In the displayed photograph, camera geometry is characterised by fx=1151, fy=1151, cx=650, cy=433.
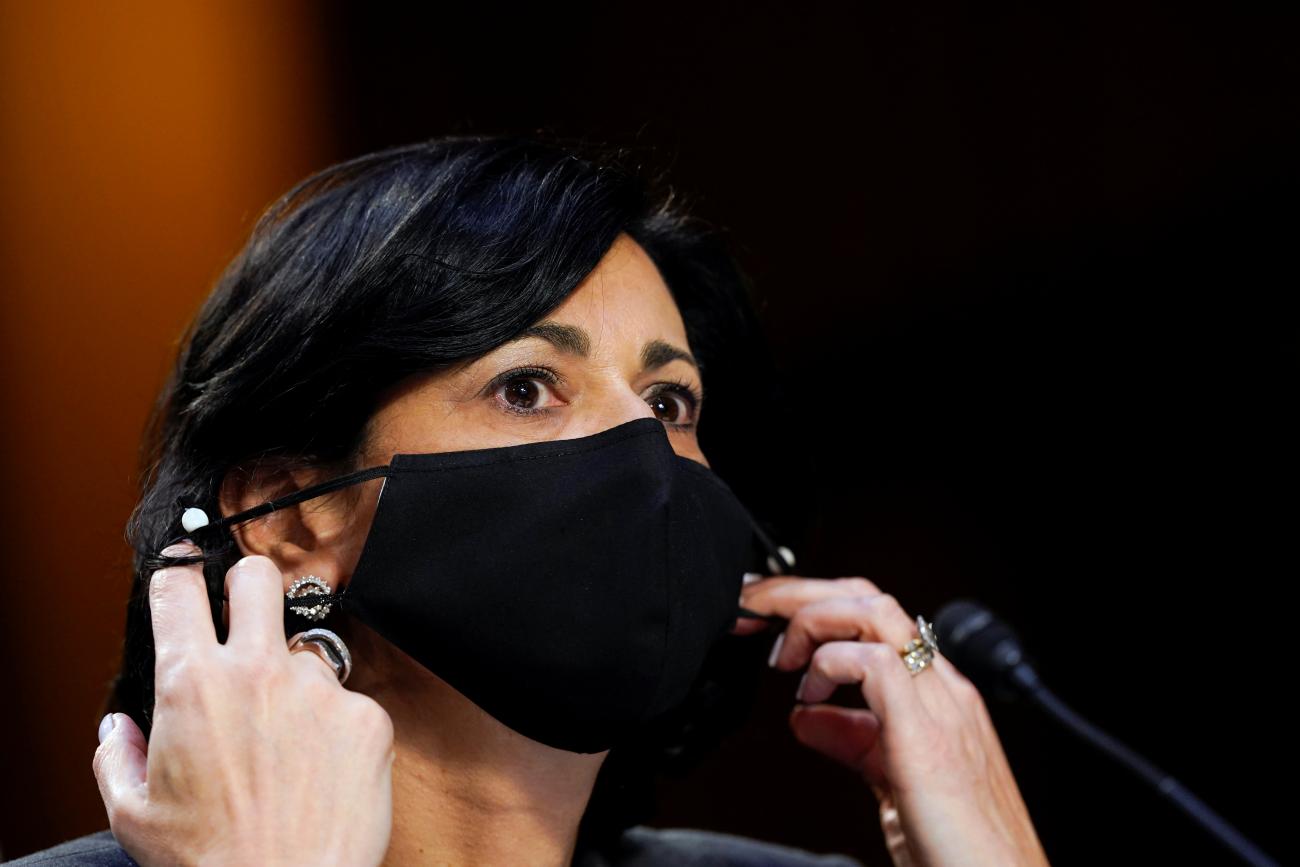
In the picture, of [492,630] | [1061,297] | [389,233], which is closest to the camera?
[492,630]

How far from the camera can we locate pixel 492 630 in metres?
1.26

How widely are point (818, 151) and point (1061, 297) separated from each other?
2.07 feet

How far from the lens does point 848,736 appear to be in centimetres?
179

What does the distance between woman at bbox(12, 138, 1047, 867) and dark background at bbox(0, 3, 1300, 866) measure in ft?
2.24

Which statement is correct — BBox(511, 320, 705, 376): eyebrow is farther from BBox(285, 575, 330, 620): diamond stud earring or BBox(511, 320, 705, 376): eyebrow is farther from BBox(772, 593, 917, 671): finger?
BBox(772, 593, 917, 671): finger

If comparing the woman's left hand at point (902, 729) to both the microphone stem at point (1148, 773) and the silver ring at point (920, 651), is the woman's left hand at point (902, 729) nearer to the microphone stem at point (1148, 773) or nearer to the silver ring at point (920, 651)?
the silver ring at point (920, 651)

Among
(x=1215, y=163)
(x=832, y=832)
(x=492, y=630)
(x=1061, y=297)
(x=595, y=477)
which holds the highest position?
(x=1215, y=163)

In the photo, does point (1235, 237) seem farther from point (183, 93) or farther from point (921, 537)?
point (183, 93)

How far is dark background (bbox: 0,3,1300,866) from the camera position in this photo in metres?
2.37

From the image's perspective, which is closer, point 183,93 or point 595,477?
point 595,477

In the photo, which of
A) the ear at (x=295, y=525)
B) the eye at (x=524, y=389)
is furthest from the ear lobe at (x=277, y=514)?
the eye at (x=524, y=389)

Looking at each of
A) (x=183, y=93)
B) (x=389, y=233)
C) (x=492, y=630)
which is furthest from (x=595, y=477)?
(x=183, y=93)

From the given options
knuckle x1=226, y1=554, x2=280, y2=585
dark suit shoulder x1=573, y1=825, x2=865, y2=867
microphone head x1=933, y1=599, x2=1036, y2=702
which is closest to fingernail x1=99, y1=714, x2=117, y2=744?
knuckle x1=226, y1=554, x2=280, y2=585

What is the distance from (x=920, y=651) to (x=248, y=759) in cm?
99
